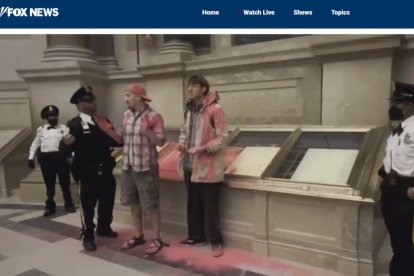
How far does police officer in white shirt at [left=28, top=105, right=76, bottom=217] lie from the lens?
4738 mm

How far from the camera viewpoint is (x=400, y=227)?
2.22 m

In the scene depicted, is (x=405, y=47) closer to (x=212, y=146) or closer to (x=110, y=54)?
(x=212, y=146)

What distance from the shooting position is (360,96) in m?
3.70

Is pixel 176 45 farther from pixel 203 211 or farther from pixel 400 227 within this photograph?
pixel 400 227

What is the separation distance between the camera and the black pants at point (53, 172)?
4.74m

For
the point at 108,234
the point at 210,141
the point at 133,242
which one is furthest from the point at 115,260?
the point at 210,141

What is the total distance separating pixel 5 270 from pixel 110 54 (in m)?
4.73

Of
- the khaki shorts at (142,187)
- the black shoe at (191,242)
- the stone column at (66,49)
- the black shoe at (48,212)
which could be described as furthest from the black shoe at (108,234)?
the stone column at (66,49)

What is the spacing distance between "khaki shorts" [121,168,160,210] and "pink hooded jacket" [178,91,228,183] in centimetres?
42

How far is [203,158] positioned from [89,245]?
1.54 m

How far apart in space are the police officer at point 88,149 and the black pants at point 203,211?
3.01 feet
